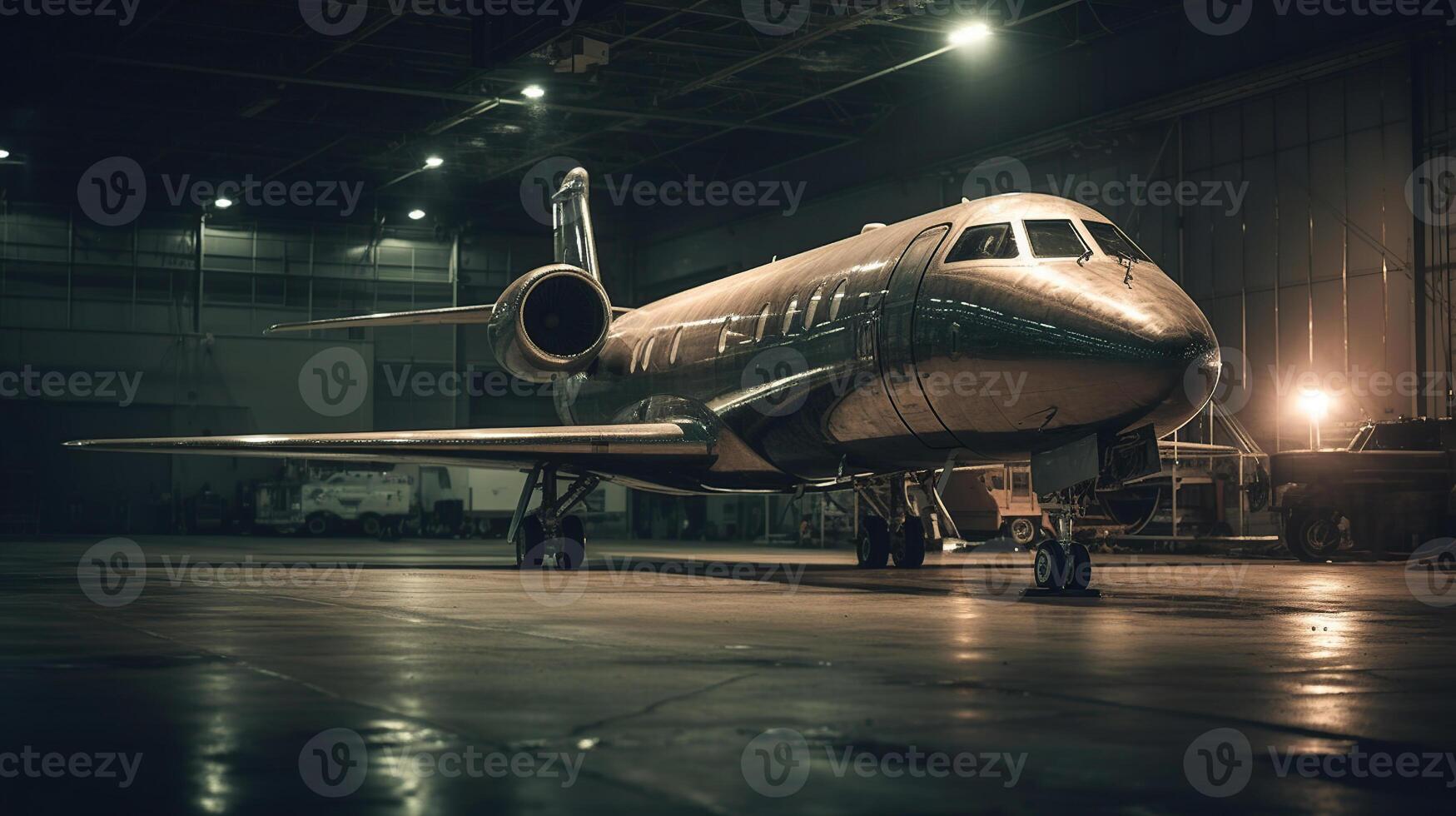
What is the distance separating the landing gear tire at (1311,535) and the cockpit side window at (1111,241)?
37.4ft

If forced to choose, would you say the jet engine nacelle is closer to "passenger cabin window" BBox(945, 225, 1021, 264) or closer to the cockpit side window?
"passenger cabin window" BBox(945, 225, 1021, 264)

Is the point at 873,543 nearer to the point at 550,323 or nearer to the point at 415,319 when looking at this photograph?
the point at 550,323

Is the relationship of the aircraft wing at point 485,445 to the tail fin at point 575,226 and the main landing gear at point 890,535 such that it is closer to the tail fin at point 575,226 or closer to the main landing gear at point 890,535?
the main landing gear at point 890,535

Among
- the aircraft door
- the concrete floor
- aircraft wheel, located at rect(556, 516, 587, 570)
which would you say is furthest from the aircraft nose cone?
aircraft wheel, located at rect(556, 516, 587, 570)

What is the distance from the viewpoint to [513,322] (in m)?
19.7

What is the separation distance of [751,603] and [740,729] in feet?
23.2

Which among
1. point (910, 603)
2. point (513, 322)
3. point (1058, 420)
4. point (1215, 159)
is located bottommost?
point (910, 603)

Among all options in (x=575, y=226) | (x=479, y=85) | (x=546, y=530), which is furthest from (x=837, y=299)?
(x=479, y=85)

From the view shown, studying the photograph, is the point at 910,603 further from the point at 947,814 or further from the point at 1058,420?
the point at 947,814

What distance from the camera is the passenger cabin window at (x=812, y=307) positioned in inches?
642

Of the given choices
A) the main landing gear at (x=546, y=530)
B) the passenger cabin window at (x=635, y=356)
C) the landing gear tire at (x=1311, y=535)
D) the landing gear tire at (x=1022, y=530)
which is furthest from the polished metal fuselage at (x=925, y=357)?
the landing gear tire at (x=1022, y=530)

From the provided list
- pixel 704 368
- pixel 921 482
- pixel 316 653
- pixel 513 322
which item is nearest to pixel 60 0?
pixel 513 322

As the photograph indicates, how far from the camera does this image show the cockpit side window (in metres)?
13.8

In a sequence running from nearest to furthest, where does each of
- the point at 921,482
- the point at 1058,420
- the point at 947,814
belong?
the point at 947,814 → the point at 1058,420 → the point at 921,482
